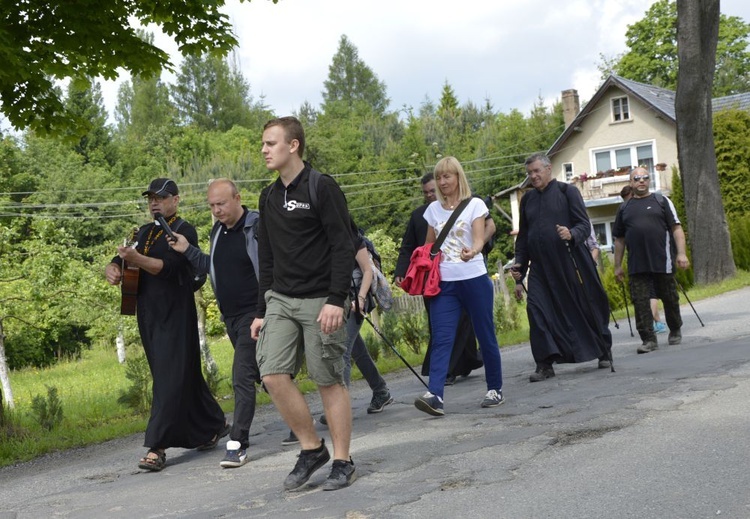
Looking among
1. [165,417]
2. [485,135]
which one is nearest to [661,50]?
[485,135]

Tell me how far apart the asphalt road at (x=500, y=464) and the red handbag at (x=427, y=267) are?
1.03 meters

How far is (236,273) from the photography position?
→ 26.5 feet

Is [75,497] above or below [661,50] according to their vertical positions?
below

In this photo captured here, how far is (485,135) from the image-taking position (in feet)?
266

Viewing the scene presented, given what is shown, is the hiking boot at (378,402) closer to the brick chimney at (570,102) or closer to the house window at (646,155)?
the house window at (646,155)

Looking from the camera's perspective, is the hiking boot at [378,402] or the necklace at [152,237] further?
the hiking boot at [378,402]

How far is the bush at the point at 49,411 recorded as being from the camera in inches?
431

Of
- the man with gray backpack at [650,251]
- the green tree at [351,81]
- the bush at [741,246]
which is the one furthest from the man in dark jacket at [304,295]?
the green tree at [351,81]

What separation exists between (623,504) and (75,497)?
3.74 m

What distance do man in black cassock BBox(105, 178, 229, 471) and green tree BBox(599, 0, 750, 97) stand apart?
64.6m

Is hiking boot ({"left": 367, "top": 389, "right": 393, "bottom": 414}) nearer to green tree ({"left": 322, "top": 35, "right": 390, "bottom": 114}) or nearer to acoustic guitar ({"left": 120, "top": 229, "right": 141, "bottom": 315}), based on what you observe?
acoustic guitar ({"left": 120, "top": 229, "right": 141, "bottom": 315})

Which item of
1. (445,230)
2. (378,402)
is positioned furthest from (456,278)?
(378,402)

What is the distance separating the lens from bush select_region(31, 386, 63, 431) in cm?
1095

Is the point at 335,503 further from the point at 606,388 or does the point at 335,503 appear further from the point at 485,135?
the point at 485,135
